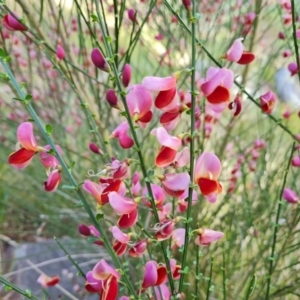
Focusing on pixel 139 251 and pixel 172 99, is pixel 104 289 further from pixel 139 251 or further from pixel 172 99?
pixel 172 99

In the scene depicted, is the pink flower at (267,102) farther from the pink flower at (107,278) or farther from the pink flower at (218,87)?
the pink flower at (107,278)

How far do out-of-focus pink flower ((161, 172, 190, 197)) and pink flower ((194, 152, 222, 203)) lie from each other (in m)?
0.01

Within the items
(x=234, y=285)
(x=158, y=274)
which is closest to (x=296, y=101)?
(x=234, y=285)

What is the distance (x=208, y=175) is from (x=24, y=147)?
0.76 ft

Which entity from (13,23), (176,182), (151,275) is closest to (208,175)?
(176,182)

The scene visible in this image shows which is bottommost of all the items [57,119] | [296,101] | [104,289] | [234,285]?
[104,289]

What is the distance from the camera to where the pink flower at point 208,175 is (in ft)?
2.07

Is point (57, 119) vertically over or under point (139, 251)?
over

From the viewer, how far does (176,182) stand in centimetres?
65

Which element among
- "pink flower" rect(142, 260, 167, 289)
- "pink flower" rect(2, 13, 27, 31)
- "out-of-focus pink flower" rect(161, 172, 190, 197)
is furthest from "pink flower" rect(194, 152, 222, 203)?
"pink flower" rect(2, 13, 27, 31)

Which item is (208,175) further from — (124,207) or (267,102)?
(267,102)

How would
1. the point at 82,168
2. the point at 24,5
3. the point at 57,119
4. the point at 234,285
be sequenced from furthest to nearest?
1. the point at 82,168
2. the point at 57,119
3. the point at 234,285
4. the point at 24,5

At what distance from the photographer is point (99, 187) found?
701 millimetres

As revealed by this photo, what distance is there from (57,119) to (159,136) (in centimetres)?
156
